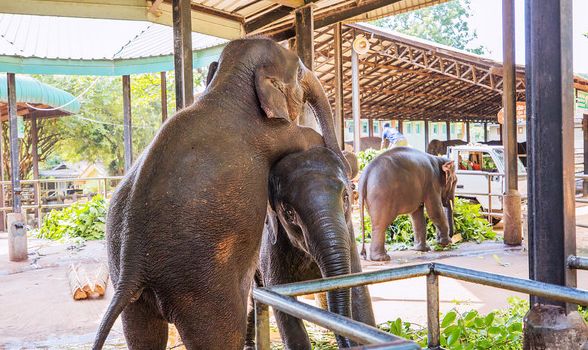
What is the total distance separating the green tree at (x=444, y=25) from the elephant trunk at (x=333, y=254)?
52361 millimetres

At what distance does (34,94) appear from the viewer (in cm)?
1354

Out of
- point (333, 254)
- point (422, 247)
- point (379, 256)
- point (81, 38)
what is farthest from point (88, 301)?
point (81, 38)

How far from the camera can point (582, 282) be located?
232 inches

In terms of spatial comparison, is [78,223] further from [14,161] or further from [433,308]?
[433,308]

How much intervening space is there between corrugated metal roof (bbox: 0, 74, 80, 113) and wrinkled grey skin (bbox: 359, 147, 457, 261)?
8702 mm

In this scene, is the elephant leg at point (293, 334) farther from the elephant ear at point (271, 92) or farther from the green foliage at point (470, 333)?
the elephant ear at point (271, 92)

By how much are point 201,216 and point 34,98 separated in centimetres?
1270

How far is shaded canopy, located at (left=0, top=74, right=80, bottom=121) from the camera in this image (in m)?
12.9

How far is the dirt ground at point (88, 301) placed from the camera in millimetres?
4789

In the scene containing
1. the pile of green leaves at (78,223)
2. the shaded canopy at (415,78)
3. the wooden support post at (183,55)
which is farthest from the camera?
the shaded canopy at (415,78)

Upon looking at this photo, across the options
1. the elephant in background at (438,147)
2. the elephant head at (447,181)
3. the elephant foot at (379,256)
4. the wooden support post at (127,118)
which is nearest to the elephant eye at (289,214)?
the elephant foot at (379,256)

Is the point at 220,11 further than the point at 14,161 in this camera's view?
No

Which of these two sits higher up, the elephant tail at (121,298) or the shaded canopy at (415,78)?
the shaded canopy at (415,78)

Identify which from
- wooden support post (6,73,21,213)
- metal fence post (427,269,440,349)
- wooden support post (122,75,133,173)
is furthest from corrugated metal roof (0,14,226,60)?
metal fence post (427,269,440,349)
